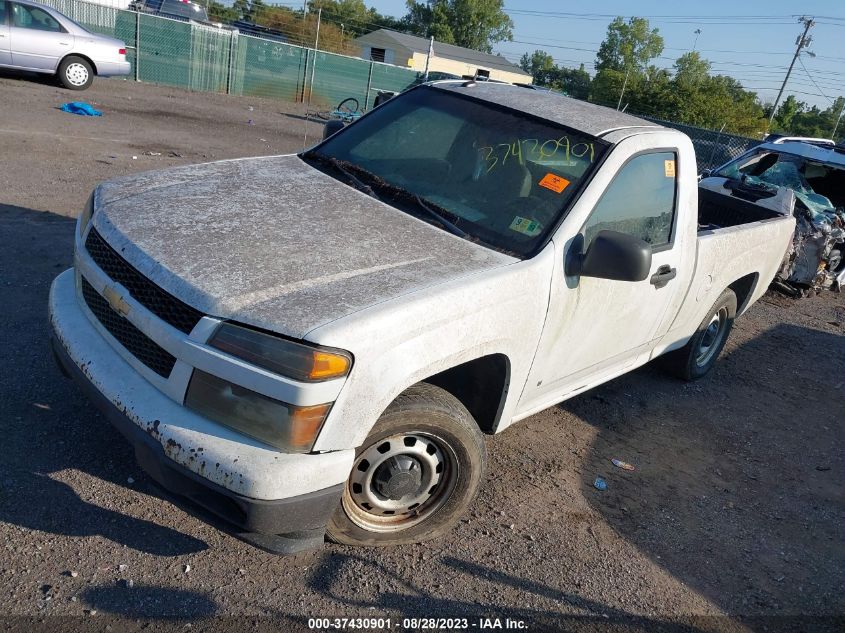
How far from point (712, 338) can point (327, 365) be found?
166 inches

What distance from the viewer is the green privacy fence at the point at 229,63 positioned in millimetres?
Answer: 19719

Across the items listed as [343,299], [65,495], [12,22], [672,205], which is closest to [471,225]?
[343,299]

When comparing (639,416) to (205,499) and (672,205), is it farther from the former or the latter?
(205,499)

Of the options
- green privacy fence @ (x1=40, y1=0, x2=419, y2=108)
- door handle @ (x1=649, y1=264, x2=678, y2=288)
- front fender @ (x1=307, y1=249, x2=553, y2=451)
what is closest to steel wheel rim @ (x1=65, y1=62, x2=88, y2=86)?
green privacy fence @ (x1=40, y1=0, x2=419, y2=108)

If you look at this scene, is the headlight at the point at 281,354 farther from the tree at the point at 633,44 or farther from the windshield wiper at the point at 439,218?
the tree at the point at 633,44

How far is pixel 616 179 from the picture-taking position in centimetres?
349

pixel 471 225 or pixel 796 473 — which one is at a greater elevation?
pixel 471 225

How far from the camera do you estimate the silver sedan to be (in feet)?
44.1

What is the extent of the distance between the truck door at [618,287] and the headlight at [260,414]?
50.7 inches

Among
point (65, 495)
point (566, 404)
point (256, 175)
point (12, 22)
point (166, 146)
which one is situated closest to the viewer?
point (65, 495)

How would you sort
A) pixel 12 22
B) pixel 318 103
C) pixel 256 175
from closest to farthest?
pixel 256 175 → pixel 12 22 → pixel 318 103

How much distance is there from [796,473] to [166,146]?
9760 mm

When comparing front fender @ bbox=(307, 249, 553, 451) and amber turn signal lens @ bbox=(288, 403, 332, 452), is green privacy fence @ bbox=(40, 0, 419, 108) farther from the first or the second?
amber turn signal lens @ bbox=(288, 403, 332, 452)

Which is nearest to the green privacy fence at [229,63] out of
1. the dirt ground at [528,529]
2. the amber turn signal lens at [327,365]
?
the dirt ground at [528,529]
